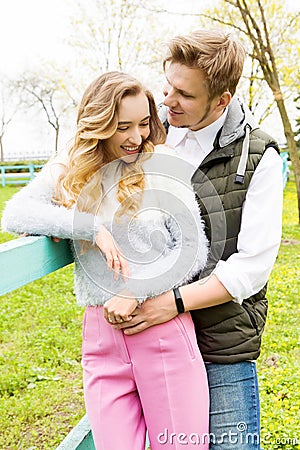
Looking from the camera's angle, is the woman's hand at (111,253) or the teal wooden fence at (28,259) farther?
the woman's hand at (111,253)

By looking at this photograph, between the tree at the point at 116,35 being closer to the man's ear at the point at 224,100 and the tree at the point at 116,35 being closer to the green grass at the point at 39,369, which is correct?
the green grass at the point at 39,369

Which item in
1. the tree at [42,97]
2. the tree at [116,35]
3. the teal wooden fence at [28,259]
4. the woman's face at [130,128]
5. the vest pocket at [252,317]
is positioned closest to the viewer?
the teal wooden fence at [28,259]

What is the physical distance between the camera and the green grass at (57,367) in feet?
10.4

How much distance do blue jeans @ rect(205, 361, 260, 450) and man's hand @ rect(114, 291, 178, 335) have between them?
255 mm

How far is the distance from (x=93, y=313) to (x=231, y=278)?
0.38 metres

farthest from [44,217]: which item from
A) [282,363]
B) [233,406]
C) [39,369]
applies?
[282,363]

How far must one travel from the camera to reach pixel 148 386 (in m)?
1.62

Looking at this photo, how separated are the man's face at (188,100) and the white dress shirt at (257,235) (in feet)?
0.67

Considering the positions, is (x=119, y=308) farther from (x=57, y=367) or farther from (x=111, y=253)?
(x=57, y=367)

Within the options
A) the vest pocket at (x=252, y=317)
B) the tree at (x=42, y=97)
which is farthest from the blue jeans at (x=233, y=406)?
the tree at (x=42, y=97)

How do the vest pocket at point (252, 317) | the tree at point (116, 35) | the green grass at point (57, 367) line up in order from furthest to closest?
the tree at point (116, 35) → the green grass at point (57, 367) → the vest pocket at point (252, 317)

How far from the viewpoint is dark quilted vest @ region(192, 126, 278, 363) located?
5.56 feet

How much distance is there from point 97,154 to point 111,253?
0.98 feet

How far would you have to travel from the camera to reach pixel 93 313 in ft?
5.47
